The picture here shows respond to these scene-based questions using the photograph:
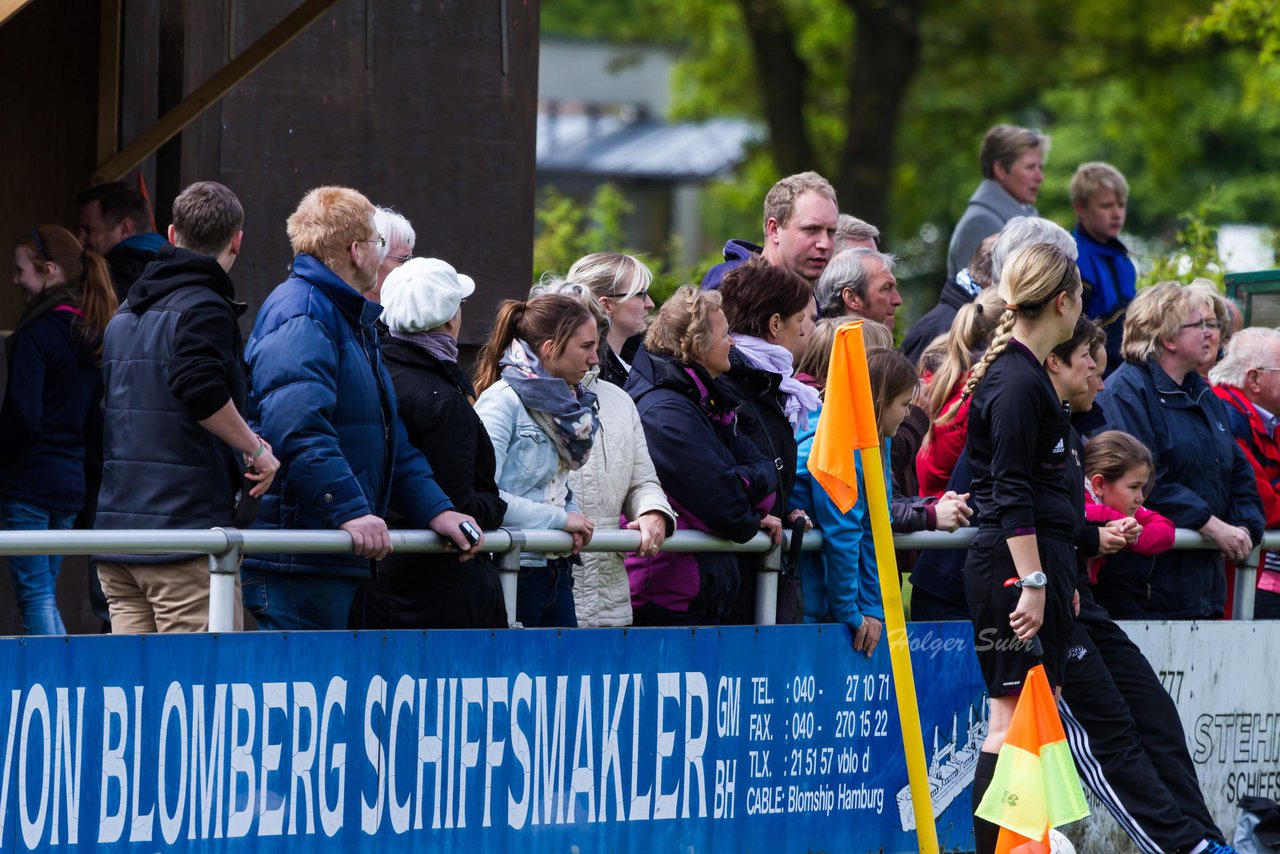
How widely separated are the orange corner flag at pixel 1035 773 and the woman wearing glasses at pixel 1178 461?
217 cm

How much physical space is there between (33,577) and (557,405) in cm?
234

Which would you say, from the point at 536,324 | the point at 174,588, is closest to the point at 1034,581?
the point at 536,324

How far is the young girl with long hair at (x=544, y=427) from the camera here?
6.07 metres

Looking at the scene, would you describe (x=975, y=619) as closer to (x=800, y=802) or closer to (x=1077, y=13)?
(x=800, y=802)

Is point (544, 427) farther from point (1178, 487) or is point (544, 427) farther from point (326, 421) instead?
point (1178, 487)

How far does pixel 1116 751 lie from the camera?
682 centimetres

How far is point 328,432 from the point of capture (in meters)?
5.59

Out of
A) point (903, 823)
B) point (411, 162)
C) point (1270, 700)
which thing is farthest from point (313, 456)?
point (1270, 700)

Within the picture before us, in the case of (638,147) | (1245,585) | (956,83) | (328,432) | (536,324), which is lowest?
(1245,585)

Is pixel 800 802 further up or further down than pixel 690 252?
further down

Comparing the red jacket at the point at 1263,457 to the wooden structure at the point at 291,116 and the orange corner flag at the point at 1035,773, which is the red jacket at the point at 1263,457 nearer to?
the orange corner flag at the point at 1035,773

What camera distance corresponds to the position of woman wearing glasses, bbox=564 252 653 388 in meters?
7.21

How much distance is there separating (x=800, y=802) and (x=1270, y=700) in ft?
7.88

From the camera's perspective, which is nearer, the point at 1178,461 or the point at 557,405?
the point at 557,405
